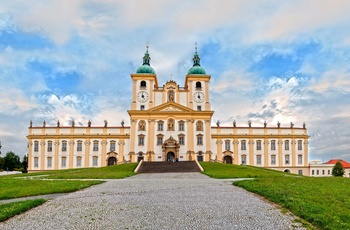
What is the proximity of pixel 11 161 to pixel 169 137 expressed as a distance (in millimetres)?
47100

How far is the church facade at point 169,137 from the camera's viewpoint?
180 ft

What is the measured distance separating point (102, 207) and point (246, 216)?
4478 mm

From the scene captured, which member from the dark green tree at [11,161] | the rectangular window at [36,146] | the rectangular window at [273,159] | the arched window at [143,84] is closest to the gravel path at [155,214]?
the arched window at [143,84]

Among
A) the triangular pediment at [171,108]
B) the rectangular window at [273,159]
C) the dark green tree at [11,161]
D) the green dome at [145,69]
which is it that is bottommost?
the dark green tree at [11,161]

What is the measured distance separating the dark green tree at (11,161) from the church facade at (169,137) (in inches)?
1038

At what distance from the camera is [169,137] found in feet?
179

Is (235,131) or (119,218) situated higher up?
(235,131)

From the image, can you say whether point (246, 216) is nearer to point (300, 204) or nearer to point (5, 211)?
point (300, 204)

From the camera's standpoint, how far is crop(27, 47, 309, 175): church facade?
54875mm

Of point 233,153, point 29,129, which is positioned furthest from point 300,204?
point 29,129

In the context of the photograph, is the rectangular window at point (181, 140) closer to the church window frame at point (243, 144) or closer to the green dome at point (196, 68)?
the church window frame at point (243, 144)

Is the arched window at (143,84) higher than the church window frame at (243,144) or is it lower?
higher

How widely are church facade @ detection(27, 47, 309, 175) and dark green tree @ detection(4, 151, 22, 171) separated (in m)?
26.4

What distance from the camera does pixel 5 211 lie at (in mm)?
9727
